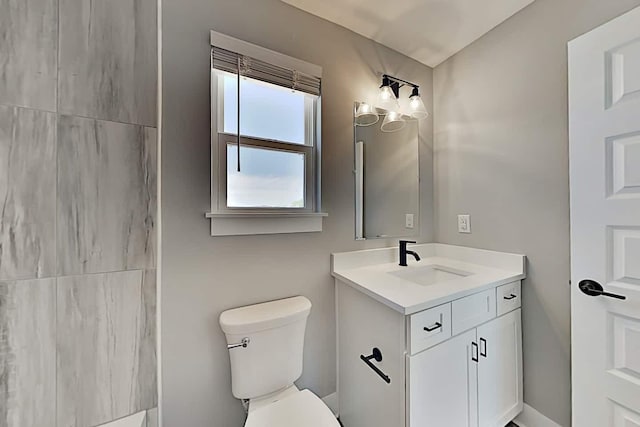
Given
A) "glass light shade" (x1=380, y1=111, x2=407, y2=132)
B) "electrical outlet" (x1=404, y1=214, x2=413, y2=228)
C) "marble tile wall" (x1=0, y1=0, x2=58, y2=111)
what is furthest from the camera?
"electrical outlet" (x1=404, y1=214, x2=413, y2=228)

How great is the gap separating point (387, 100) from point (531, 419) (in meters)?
2.03

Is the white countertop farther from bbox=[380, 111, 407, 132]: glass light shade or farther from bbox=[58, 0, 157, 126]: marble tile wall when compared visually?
bbox=[58, 0, 157, 126]: marble tile wall

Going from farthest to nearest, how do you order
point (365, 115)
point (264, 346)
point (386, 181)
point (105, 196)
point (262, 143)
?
point (386, 181), point (365, 115), point (262, 143), point (264, 346), point (105, 196)

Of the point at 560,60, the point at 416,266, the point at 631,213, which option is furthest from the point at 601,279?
the point at 560,60

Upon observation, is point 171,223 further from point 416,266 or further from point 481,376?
point 481,376

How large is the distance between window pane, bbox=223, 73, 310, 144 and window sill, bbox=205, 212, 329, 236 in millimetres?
426

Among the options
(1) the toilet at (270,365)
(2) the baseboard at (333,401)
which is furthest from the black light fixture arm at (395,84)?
(2) the baseboard at (333,401)

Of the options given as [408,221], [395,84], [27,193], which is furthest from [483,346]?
[27,193]

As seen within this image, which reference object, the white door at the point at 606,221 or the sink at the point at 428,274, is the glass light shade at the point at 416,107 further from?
the sink at the point at 428,274

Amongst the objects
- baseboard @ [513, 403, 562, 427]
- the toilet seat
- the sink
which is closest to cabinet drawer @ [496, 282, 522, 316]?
the sink

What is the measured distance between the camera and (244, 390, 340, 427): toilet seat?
98 centimetres

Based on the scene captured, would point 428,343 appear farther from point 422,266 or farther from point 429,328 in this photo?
point 422,266

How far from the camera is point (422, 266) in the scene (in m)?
1.61

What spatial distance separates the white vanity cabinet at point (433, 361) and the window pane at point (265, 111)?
3.07ft
